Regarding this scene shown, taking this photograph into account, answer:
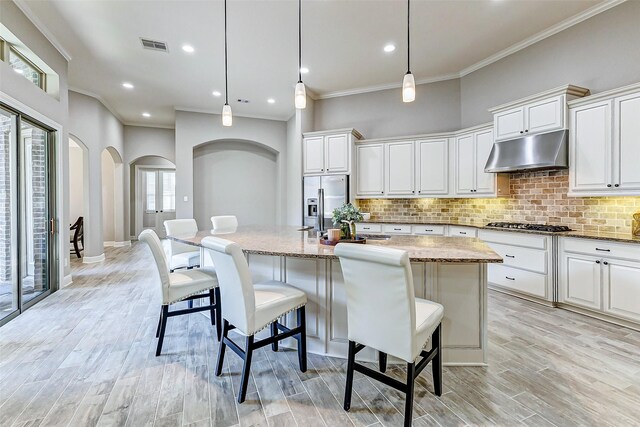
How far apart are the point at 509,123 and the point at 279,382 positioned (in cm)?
398

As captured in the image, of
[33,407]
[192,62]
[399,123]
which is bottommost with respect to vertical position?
[33,407]

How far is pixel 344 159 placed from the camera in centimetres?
518

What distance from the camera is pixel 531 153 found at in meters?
3.58

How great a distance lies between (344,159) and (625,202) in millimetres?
3543

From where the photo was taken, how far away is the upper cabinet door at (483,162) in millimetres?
4223

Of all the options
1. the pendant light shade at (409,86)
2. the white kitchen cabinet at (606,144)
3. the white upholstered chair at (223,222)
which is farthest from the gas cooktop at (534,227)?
the white upholstered chair at (223,222)

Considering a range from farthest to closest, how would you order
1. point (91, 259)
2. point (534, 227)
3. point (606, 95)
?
point (91, 259), point (534, 227), point (606, 95)

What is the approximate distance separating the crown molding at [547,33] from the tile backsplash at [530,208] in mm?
1706

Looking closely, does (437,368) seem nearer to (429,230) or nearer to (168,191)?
(429,230)

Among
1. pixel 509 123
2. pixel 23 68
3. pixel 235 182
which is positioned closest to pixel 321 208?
pixel 509 123

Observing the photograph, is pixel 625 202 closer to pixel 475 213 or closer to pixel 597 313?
pixel 597 313

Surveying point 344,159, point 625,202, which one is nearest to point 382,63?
point 344,159

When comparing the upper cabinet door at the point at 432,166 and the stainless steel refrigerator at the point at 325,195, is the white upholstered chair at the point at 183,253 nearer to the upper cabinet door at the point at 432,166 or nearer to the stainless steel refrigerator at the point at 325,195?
the stainless steel refrigerator at the point at 325,195

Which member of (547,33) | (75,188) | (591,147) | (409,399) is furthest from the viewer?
(75,188)
